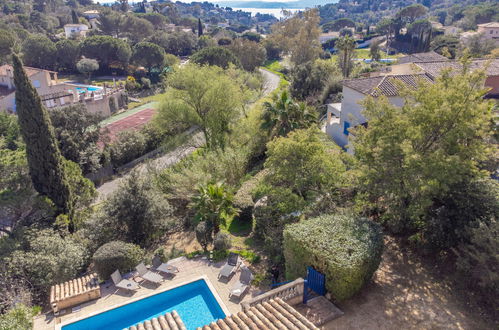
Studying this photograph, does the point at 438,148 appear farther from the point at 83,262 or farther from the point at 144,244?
the point at 83,262

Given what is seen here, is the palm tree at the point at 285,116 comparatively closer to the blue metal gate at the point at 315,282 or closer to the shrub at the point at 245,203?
the shrub at the point at 245,203

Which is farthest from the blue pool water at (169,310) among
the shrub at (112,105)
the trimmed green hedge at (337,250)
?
the shrub at (112,105)

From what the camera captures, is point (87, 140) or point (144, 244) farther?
point (87, 140)

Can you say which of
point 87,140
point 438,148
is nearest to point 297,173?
point 438,148

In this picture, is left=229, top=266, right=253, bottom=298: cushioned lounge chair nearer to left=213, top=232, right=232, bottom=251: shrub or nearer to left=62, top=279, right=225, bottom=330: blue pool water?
left=62, top=279, right=225, bottom=330: blue pool water

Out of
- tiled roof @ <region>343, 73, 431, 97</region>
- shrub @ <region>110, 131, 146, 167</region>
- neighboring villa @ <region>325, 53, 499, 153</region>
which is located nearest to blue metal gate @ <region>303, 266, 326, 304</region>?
neighboring villa @ <region>325, 53, 499, 153</region>

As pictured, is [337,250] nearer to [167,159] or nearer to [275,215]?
[275,215]
